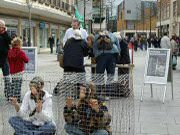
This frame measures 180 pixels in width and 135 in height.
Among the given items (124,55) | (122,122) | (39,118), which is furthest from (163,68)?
(39,118)

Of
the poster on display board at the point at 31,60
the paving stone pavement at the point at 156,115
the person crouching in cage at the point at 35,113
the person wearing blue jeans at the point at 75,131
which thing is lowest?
the paving stone pavement at the point at 156,115

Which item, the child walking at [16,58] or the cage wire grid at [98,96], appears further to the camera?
the child walking at [16,58]

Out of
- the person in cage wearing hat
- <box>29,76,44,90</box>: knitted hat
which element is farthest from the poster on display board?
<box>29,76,44,90</box>: knitted hat

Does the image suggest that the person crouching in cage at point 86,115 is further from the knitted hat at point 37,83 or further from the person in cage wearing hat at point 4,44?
the person in cage wearing hat at point 4,44

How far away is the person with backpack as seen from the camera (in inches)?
428

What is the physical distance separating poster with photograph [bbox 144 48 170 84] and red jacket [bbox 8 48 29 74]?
2.78 meters

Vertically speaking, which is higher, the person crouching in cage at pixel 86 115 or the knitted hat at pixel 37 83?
the knitted hat at pixel 37 83

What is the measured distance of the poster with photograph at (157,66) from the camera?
11.0 meters

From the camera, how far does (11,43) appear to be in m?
10.9

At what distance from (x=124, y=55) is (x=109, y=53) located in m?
1.01

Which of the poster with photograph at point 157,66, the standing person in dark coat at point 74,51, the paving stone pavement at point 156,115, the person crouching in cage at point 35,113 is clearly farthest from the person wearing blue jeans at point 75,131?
the poster with photograph at point 157,66

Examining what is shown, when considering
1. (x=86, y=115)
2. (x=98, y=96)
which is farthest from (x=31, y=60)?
(x=86, y=115)

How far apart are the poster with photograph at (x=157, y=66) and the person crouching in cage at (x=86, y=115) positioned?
5.23 meters

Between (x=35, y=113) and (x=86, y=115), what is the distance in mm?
706
